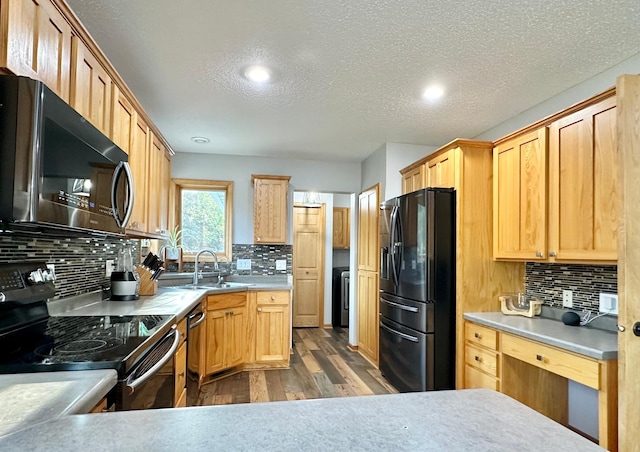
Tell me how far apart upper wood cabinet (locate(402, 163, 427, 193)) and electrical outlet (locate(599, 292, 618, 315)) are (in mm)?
1606

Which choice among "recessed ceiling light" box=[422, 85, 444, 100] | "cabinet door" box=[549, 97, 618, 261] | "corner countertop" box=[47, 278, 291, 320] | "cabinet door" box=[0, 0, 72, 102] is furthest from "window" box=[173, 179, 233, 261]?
"cabinet door" box=[549, 97, 618, 261]

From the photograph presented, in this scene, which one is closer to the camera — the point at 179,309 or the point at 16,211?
A: the point at 16,211

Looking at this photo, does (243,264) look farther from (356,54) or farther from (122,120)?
(356,54)

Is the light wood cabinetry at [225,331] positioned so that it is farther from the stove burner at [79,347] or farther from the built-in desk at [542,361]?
the built-in desk at [542,361]

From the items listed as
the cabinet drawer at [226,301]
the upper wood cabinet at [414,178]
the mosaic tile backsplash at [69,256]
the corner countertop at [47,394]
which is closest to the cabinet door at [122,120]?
the mosaic tile backsplash at [69,256]

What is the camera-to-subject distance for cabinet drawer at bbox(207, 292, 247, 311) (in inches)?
135

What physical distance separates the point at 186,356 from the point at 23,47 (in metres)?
1.85

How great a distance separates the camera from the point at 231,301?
3.66 m

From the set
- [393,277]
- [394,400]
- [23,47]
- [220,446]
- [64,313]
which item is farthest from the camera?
[393,277]

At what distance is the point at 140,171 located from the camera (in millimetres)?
2521

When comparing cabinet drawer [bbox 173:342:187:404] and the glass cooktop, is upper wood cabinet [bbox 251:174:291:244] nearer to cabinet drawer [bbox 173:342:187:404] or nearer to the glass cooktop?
cabinet drawer [bbox 173:342:187:404]

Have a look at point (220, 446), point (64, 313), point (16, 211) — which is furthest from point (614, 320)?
point (64, 313)

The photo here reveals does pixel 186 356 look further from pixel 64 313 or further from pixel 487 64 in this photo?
pixel 487 64

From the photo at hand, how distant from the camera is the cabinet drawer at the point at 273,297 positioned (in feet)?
13.0
